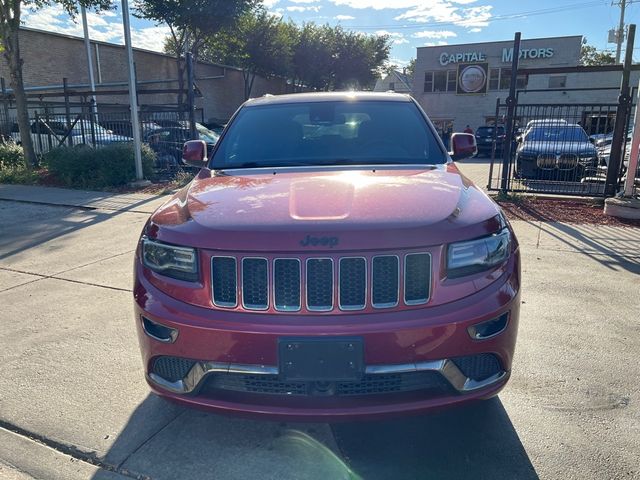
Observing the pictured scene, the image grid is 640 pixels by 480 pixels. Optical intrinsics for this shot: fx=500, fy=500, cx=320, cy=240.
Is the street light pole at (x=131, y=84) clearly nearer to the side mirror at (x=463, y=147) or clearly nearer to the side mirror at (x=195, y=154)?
the side mirror at (x=195, y=154)

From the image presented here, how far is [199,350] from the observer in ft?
7.02

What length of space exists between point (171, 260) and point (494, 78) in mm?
36423

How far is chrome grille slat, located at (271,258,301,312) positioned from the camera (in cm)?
212

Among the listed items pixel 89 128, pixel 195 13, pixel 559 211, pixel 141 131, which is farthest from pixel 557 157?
pixel 195 13

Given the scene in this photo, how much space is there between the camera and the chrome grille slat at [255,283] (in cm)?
213

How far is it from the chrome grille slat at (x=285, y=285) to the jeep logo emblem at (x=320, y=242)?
98 millimetres

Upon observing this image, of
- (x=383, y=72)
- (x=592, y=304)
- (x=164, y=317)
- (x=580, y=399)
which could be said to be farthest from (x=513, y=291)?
(x=383, y=72)

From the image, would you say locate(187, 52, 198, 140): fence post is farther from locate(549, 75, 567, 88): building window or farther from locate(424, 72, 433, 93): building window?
locate(549, 75, 567, 88): building window

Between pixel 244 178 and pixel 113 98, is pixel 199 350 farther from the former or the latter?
pixel 113 98

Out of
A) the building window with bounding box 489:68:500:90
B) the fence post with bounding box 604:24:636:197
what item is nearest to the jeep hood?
the fence post with bounding box 604:24:636:197

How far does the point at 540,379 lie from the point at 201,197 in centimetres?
231

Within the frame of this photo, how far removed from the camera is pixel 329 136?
3.62 metres

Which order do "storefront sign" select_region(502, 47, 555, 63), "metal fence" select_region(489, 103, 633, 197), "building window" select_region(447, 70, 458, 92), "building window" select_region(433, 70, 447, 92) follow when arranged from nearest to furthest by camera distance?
"metal fence" select_region(489, 103, 633, 197) → "storefront sign" select_region(502, 47, 555, 63) → "building window" select_region(447, 70, 458, 92) → "building window" select_region(433, 70, 447, 92)

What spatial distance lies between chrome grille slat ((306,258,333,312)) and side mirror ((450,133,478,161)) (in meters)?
2.22
